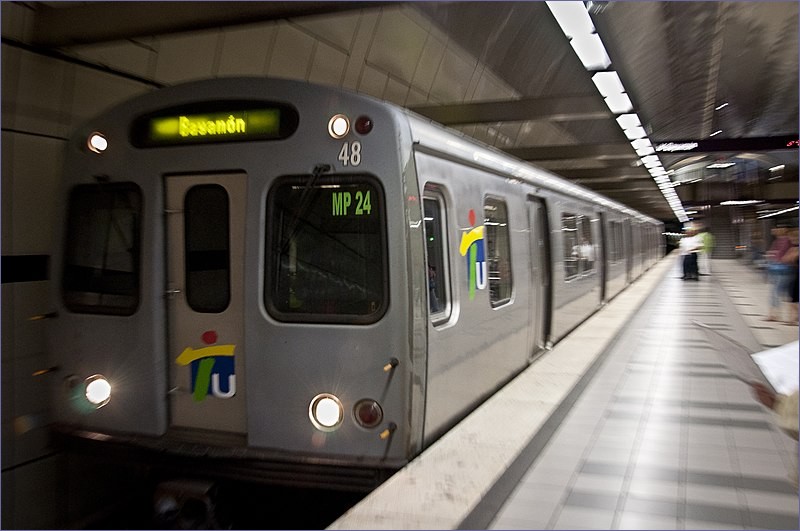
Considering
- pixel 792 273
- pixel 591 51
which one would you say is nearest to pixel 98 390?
pixel 591 51

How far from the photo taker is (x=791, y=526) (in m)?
3.87

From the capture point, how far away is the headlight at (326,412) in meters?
4.04

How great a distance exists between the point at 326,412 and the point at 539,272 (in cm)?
424

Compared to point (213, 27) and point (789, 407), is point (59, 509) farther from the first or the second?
point (789, 407)

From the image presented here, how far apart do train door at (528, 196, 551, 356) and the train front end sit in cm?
362

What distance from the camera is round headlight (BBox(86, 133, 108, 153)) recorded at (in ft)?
15.0

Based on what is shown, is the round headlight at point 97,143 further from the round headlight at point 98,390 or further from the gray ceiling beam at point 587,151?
the gray ceiling beam at point 587,151

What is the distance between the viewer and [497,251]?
20.2 feet

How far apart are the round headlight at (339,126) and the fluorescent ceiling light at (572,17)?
2310mm

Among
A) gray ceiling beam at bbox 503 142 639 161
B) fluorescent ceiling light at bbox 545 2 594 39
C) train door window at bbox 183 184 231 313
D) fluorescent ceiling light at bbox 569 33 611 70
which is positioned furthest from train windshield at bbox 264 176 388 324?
gray ceiling beam at bbox 503 142 639 161

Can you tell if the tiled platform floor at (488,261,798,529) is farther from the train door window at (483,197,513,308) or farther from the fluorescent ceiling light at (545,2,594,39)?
the fluorescent ceiling light at (545,2,594,39)

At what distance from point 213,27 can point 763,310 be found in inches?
576

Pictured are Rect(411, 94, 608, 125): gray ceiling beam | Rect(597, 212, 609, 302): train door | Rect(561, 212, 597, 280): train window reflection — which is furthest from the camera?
Rect(597, 212, 609, 302): train door

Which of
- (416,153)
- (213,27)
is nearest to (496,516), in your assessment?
(416,153)
